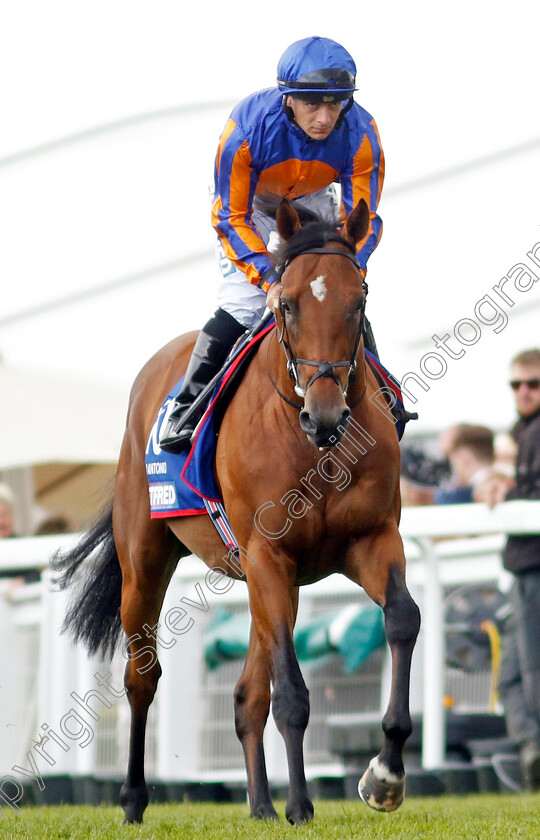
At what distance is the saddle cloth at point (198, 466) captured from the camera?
523 centimetres

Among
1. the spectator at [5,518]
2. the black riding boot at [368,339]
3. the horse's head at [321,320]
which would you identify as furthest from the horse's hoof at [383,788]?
the spectator at [5,518]

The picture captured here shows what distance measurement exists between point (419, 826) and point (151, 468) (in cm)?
220

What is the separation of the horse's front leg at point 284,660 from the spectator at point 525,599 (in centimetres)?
217

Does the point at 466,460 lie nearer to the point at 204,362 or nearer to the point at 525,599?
the point at 525,599

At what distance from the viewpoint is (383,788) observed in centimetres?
433

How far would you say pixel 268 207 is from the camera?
5.16 m

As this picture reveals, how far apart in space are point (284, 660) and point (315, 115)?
A: 6.89 feet

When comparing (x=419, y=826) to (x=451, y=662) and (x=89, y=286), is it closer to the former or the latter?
(x=451, y=662)

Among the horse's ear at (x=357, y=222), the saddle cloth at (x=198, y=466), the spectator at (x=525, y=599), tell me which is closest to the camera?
the horse's ear at (x=357, y=222)

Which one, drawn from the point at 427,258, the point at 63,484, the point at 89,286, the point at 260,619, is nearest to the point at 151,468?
the point at 260,619

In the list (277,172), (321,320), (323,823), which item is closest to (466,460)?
(277,172)

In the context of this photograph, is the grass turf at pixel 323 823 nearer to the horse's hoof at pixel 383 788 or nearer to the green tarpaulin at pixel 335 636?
the horse's hoof at pixel 383 788

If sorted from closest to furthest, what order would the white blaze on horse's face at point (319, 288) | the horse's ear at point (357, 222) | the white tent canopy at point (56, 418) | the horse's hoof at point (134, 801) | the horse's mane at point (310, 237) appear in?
the white blaze on horse's face at point (319, 288)
the horse's mane at point (310, 237)
the horse's ear at point (357, 222)
the horse's hoof at point (134, 801)
the white tent canopy at point (56, 418)

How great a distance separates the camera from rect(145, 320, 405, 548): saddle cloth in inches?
206
